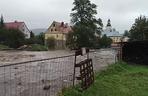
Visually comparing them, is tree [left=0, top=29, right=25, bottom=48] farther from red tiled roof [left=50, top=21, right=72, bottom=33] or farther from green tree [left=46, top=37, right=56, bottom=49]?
red tiled roof [left=50, top=21, right=72, bottom=33]

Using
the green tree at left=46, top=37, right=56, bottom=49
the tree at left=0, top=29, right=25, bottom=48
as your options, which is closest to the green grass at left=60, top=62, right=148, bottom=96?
the tree at left=0, top=29, right=25, bottom=48

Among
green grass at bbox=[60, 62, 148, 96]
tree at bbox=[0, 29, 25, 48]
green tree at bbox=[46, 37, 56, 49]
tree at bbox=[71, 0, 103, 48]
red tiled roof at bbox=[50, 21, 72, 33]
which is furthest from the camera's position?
red tiled roof at bbox=[50, 21, 72, 33]

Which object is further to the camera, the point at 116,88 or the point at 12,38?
the point at 12,38

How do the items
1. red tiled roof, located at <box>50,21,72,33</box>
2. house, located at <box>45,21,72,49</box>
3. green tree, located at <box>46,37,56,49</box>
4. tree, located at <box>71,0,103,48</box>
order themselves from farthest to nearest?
red tiled roof, located at <box>50,21,72,33</box>, house, located at <box>45,21,72,49</box>, green tree, located at <box>46,37,56,49</box>, tree, located at <box>71,0,103,48</box>

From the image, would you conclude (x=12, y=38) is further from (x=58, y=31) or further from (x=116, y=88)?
(x=116, y=88)

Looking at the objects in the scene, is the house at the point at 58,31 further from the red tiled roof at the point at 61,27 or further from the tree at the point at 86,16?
the tree at the point at 86,16

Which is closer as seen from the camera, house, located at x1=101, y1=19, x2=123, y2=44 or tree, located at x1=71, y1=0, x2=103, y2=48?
tree, located at x1=71, y1=0, x2=103, y2=48

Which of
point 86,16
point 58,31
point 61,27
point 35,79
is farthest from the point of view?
point 61,27

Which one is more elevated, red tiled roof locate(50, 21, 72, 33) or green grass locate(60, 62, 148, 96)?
red tiled roof locate(50, 21, 72, 33)

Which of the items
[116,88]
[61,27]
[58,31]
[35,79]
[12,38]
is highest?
[61,27]

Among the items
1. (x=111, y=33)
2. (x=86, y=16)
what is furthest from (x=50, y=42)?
(x=111, y=33)

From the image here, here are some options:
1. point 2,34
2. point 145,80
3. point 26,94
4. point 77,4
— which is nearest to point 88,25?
point 77,4

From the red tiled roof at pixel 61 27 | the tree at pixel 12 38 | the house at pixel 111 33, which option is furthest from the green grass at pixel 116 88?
the house at pixel 111 33

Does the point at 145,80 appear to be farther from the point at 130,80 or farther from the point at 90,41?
the point at 90,41
